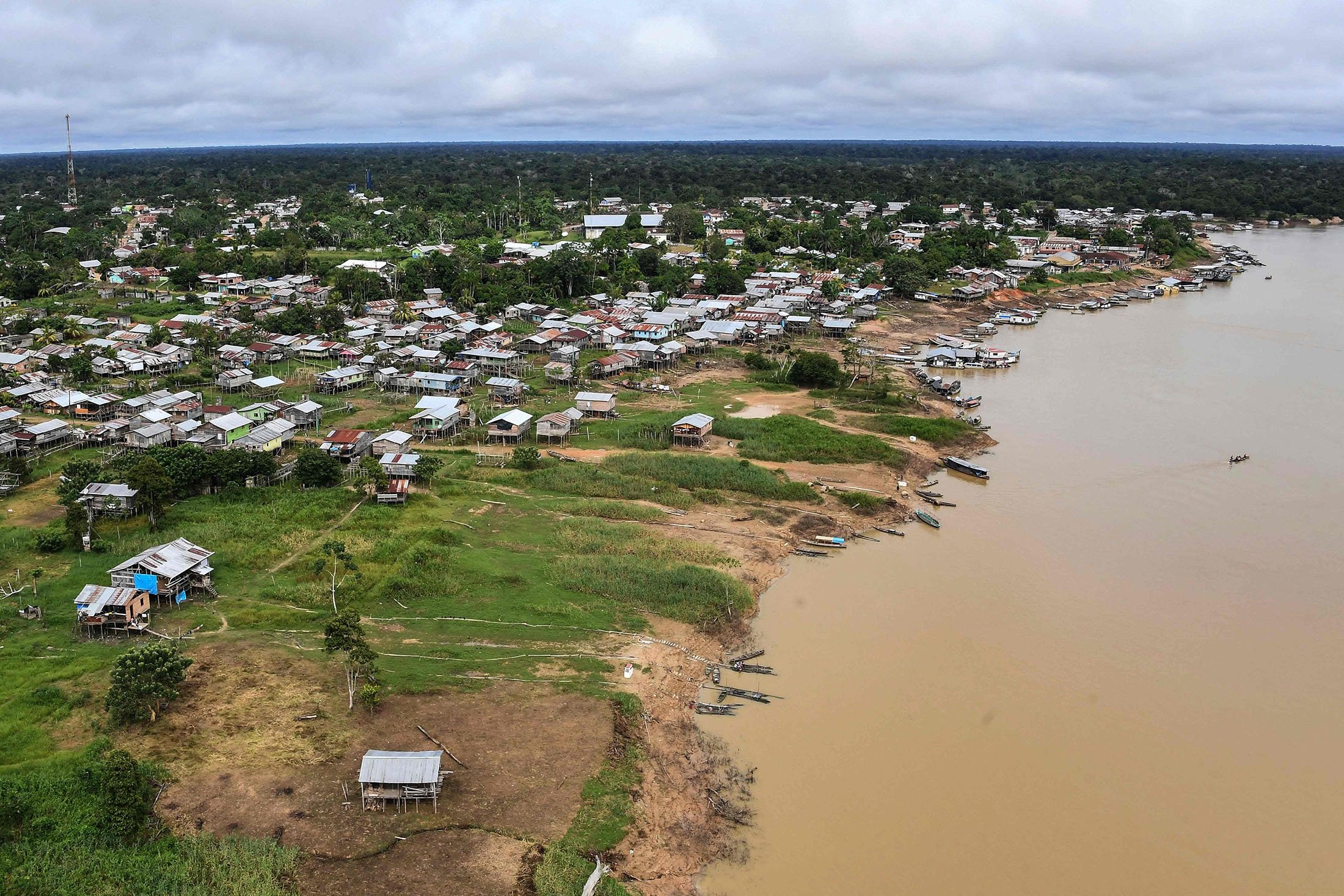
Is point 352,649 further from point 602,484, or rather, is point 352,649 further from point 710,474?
point 710,474

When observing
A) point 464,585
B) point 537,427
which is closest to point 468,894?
point 464,585

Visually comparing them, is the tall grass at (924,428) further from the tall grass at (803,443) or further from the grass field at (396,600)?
the grass field at (396,600)

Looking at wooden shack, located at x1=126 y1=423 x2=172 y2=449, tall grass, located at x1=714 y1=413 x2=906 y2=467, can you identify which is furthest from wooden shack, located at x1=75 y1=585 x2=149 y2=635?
tall grass, located at x1=714 y1=413 x2=906 y2=467

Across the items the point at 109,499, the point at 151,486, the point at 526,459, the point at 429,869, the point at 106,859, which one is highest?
the point at 151,486

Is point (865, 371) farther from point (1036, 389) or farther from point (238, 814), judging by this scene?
point (238, 814)

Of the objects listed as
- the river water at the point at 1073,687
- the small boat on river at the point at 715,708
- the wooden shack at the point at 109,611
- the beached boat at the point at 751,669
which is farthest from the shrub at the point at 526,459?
the small boat on river at the point at 715,708

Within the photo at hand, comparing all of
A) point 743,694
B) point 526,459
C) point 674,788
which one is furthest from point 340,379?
point 674,788
